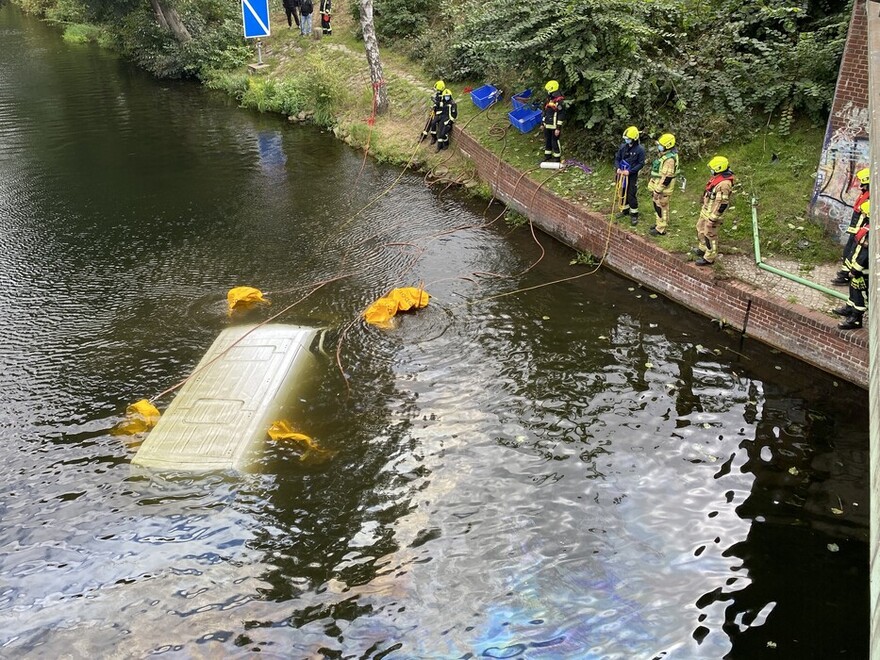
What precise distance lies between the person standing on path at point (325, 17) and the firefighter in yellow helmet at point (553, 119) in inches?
541

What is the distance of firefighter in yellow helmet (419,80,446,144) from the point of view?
55.9 ft

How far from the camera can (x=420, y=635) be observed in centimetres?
657

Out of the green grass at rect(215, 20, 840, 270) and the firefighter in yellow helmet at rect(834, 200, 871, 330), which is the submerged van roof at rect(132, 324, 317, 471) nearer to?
the green grass at rect(215, 20, 840, 270)

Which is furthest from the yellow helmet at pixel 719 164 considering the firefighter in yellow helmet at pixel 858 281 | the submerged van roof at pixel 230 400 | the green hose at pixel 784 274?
the submerged van roof at pixel 230 400

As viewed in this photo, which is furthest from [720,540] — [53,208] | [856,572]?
[53,208]

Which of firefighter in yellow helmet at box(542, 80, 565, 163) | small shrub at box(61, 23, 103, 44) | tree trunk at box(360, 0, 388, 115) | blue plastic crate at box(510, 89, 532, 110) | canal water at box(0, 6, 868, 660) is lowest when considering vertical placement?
canal water at box(0, 6, 868, 660)

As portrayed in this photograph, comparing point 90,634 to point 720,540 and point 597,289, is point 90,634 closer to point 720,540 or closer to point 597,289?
point 720,540

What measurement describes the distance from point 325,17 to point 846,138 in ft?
64.1

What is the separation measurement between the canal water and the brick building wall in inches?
108

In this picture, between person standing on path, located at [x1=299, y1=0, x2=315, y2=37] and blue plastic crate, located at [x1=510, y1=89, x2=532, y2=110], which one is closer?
blue plastic crate, located at [x1=510, y1=89, x2=532, y2=110]

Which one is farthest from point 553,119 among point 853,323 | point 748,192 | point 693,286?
point 853,323

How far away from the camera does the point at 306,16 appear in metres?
25.8

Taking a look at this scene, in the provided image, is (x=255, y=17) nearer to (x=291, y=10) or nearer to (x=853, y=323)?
(x=291, y=10)

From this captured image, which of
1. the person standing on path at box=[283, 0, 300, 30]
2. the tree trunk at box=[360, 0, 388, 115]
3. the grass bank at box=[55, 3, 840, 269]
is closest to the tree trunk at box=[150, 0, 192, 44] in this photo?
the grass bank at box=[55, 3, 840, 269]
